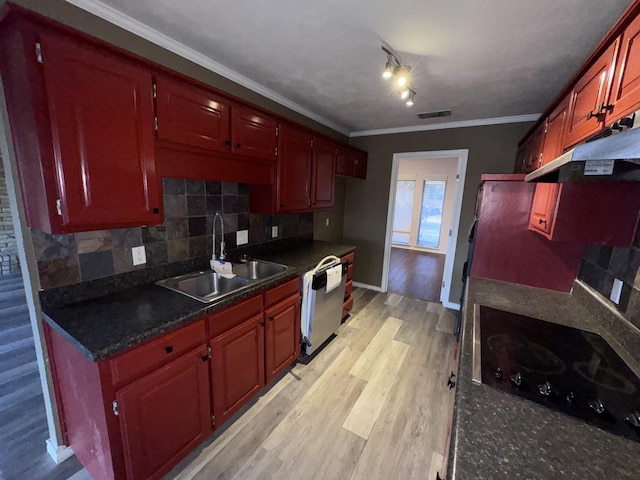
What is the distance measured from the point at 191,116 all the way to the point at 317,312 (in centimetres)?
178

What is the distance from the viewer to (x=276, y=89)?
2.48 meters

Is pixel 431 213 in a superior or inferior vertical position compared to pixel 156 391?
superior

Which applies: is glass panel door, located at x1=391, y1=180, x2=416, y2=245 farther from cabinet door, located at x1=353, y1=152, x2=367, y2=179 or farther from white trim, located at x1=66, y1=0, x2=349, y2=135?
white trim, located at x1=66, y1=0, x2=349, y2=135

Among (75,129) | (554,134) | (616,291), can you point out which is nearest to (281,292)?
(75,129)

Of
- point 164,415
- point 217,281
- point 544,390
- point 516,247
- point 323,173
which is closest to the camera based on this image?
point 544,390

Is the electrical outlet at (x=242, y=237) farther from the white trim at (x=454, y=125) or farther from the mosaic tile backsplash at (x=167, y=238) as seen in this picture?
the white trim at (x=454, y=125)

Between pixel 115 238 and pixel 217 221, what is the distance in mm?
734

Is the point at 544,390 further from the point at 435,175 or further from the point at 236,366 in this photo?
the point at 435,175

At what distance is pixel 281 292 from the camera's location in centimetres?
205

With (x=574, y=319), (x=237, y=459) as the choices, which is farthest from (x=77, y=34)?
(x=574, y=319)

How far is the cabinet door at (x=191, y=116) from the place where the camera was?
1.47 metres

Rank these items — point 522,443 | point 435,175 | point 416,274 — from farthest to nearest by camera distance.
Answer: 1. point 435,175
2. point 416,274
3. point 522,443

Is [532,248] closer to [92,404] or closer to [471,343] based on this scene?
[471,343]

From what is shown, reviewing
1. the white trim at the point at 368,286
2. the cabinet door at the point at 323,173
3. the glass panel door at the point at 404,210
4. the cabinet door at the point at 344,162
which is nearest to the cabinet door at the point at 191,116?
the cabinet door at the point at 323,173
